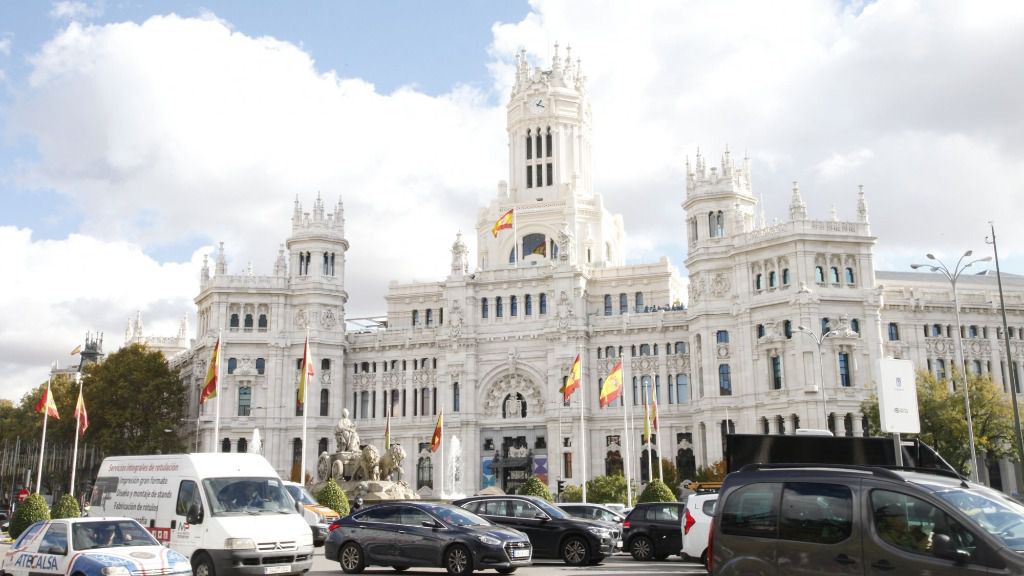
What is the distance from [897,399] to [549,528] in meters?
10.0

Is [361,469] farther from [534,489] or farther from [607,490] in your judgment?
[607,490]

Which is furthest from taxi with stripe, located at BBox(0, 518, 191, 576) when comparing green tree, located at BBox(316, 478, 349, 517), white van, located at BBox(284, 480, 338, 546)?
green tree, located at BBox(316, 478, 349, 517)

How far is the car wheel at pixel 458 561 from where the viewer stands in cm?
2261

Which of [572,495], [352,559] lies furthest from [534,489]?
[352,559]

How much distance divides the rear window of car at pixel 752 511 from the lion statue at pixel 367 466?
124 ft

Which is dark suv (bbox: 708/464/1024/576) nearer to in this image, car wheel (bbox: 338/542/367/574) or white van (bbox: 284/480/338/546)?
car wheel (bbox: 338/542/367/574)

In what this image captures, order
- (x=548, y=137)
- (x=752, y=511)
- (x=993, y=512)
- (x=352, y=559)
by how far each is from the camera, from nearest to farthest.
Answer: (x=993, y=512)
(x=752, y=511)
(x=352, y=559)
(x=548, y=137)

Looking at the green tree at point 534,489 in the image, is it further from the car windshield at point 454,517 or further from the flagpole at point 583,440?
the car windshield at point 454,517

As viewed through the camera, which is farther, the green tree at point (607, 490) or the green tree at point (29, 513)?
the green tree at point (607, 490)

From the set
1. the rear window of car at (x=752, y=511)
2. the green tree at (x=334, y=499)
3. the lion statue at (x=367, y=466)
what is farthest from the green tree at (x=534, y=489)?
the rear window of car at (x=752, y=511)

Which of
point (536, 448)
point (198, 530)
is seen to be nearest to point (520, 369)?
point (536, 448)

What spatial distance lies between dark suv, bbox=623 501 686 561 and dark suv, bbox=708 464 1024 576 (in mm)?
15750

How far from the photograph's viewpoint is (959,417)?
2259 inches

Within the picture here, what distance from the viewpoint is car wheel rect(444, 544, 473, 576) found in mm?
22609
